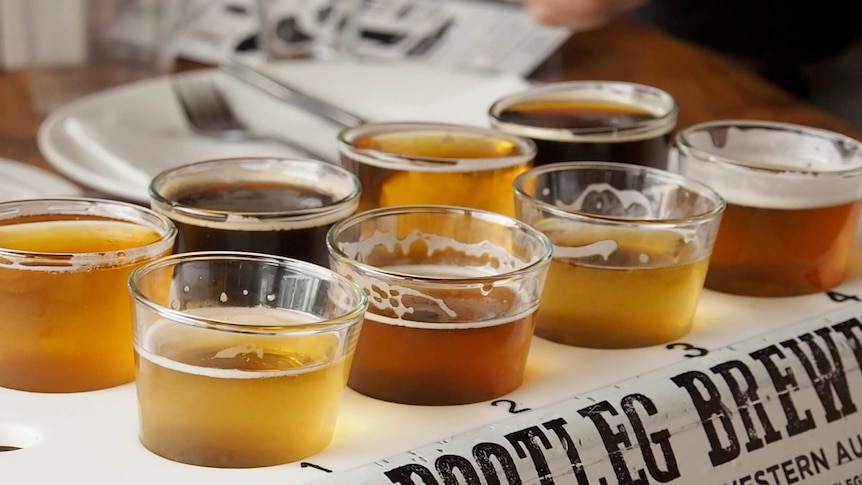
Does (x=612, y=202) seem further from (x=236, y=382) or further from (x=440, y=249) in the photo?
(x=236, y=382)

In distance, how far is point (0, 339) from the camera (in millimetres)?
531

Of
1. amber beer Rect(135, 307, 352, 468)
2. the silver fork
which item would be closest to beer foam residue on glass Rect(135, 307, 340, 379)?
amber beer Rect(135, 307, 352, 468)

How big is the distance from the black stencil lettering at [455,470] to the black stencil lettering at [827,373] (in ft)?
0.65

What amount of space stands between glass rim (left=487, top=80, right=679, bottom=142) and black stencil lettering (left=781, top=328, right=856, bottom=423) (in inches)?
6.5

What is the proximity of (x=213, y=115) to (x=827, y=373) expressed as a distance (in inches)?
23.5

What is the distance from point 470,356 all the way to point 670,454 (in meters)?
0.10

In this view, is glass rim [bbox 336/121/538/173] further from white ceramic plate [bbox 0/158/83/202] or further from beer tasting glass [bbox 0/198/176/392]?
white ceramic plate [bbox 0/158/83/202]

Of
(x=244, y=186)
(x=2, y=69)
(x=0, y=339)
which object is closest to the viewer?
(x=0, y=339)

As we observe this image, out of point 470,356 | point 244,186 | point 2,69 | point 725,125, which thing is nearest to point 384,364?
point 470,356

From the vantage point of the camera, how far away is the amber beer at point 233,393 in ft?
1.54

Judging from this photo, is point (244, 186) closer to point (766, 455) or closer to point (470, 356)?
point (470, 356)

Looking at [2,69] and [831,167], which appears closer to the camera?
[831,167]

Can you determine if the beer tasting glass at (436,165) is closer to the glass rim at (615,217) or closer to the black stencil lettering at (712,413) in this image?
the glass rim at (615,217)

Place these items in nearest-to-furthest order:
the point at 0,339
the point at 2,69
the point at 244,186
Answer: the point at 0,339, the point at 244,186, the point at 2,69
